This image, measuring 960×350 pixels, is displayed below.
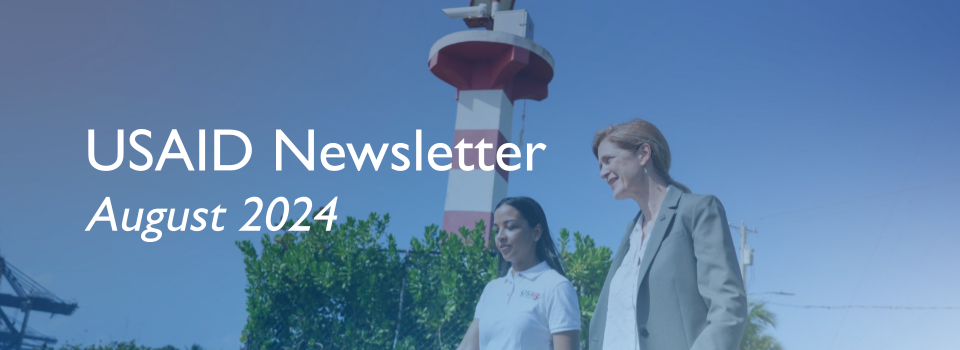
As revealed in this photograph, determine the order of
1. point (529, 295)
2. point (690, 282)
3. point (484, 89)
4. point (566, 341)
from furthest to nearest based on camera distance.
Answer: point (484, 89)
point (529, 295)
point (566, 341)
point (690, 282)

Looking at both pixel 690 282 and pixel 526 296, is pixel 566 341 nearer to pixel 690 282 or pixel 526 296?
pixel 526 296

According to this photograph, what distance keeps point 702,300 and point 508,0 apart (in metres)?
9.37

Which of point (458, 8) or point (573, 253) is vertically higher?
Result: point (458, 8)

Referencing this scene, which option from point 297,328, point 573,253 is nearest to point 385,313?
point 297,328

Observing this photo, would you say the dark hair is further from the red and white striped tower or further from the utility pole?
the utility pole

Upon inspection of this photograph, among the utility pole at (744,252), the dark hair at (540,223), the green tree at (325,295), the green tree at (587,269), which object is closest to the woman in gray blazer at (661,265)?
the dark hair at (540,223)

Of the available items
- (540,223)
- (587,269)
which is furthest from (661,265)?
(587,269)

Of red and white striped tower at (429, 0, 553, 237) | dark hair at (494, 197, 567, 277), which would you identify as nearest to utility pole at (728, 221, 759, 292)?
red and white striped tower at (429, 0, 553, 237)

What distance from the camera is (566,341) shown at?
8.54 ft

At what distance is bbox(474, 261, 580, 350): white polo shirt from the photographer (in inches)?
104

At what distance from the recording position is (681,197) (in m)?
1.99

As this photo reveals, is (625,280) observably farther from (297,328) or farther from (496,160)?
(496,160)

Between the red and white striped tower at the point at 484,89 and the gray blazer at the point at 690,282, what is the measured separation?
6.70 m

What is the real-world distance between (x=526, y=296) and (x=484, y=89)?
7.14 meters
